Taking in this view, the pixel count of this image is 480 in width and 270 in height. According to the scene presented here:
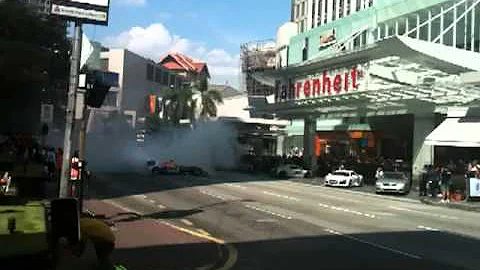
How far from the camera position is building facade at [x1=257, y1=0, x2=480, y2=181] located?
41.1 meters

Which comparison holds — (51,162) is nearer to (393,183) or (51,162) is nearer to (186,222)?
(186,222)

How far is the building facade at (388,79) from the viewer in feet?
135

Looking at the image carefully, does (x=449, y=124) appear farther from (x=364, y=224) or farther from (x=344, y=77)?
(x=364, y=224)

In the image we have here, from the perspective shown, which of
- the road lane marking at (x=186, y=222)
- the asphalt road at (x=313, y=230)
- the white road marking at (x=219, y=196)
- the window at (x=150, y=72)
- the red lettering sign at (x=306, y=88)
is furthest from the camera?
the window at (x=150, y=72)

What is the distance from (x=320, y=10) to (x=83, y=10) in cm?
6882

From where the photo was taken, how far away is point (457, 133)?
42.1 meters

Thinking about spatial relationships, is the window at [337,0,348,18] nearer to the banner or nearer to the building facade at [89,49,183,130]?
the banner

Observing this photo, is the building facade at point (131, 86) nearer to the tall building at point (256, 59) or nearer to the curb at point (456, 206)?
the tall building at point (256, 59)

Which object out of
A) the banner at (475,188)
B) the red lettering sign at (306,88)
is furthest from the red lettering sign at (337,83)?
the banner at (475,188)

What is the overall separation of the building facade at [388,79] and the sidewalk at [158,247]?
75.8 ft

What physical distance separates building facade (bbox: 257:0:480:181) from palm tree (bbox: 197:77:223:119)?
2760cm

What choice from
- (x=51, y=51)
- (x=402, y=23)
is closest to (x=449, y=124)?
(x=402, y=23)

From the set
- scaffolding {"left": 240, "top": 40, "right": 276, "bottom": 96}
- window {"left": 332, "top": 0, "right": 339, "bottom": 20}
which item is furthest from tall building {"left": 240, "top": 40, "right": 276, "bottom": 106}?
window {"left": 332, "top": 0, "right": 339, "bottom": 20}

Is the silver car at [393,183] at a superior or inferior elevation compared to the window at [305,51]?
inferior
